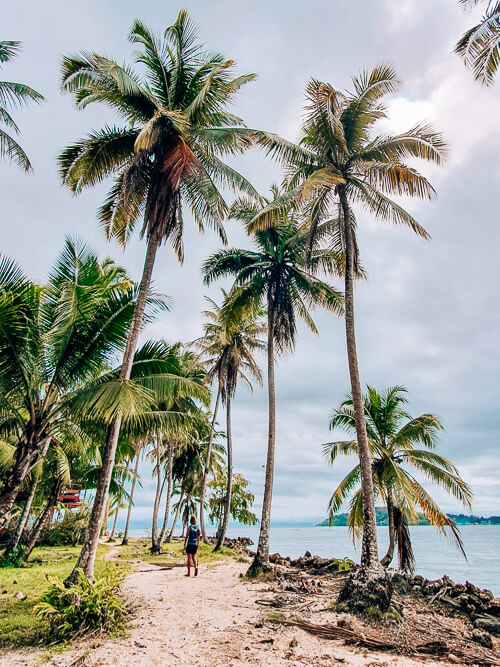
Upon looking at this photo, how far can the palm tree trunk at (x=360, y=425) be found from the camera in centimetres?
888

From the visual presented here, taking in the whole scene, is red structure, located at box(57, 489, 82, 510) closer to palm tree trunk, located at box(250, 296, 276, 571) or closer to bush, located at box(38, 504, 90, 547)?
bush, located at box(38, 504, 90, 547)

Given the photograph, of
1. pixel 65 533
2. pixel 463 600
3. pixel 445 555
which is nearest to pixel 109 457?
pixel 463 600

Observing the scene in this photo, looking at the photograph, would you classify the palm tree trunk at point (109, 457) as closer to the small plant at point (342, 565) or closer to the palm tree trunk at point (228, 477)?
the small plant at point (342, 565)

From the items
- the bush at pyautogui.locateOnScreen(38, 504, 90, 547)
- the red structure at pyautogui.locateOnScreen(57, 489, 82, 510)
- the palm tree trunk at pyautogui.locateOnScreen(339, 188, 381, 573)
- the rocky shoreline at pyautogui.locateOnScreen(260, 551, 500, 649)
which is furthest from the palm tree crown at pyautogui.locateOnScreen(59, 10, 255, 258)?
the bush at pyautogui.locateOnScreen(38, 504, 90, 547)

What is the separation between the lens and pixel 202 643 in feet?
20.5

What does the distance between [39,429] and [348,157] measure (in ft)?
35.1

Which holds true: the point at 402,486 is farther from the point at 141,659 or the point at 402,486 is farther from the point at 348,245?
the point at 141,659

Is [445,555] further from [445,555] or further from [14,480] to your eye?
[14,480]

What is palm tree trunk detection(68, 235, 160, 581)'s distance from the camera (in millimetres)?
7574

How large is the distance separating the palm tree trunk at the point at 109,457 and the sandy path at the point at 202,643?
4.68ft

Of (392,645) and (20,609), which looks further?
(20,609)

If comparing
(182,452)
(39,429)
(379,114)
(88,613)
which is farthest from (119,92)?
(182,452)

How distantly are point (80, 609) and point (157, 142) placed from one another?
9816mm

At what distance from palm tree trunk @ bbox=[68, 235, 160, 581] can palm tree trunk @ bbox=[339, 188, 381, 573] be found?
547 centimetres
